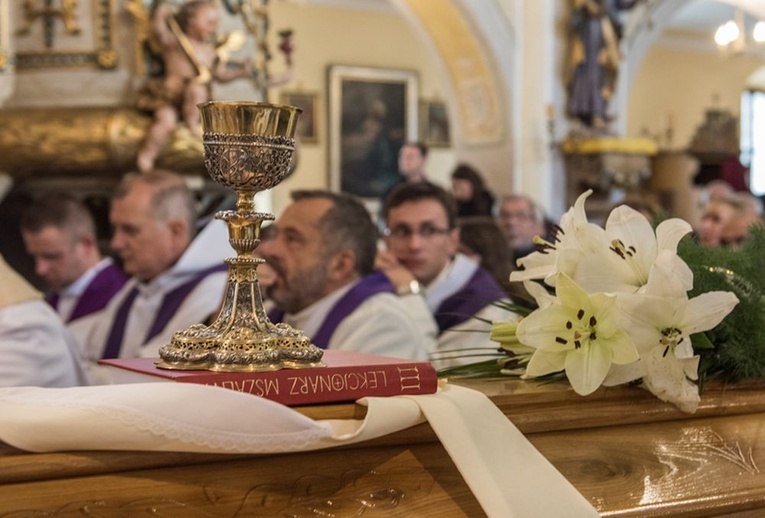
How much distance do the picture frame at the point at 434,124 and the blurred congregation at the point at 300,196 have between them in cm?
139

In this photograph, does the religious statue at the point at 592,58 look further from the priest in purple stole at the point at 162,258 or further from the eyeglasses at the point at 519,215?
the priest in purple stole at the point at 162,258

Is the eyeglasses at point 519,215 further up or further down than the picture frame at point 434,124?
further down

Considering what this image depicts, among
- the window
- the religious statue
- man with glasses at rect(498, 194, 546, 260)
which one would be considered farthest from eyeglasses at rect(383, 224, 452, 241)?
the window

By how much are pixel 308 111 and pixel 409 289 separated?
11847 mm

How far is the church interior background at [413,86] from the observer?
23.0 feet

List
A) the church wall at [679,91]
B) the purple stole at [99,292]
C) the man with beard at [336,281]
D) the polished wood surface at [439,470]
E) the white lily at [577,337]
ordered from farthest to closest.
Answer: the church wall at [679,91]
the purple stole at [99,292]
the man with beard at [336,281]
the white lily at [577,337]
the polished wood surface at [439,470]

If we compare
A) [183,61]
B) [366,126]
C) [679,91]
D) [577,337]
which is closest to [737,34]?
[366,126]

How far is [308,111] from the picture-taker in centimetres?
1599

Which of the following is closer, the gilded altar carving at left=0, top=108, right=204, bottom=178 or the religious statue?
the gilded altar carving at left=0, top=108, right=204, bottom=178

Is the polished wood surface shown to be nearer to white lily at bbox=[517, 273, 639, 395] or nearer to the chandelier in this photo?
white lily at bbox=[517, 273, 639, 395]

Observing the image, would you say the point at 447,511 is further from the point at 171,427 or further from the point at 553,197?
the point at 553,197

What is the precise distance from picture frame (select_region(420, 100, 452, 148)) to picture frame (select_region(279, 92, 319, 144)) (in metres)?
1.83

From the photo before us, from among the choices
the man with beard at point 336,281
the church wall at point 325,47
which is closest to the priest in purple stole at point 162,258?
the man with beard at point 336,281

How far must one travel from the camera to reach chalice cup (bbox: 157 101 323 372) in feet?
4.99
